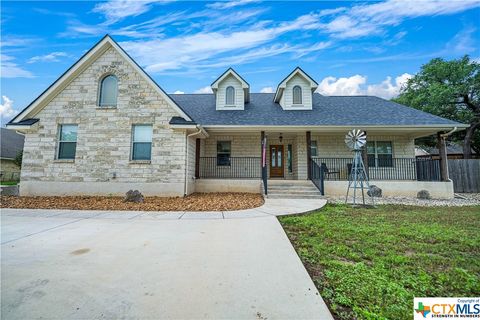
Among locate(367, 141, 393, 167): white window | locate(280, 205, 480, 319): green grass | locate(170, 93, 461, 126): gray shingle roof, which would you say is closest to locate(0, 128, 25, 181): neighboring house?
locate(170, 93, 461, 126): gray shingle roof

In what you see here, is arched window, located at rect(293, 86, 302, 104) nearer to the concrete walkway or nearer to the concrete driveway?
the concrete walkway

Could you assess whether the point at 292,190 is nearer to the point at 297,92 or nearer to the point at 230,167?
the point at 230,167

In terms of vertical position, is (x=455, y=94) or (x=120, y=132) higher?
(x=455, y=94)

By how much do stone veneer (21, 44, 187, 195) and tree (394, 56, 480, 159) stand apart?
2055 centimetres

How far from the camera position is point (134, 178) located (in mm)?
9391

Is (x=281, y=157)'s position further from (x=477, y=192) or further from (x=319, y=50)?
(x=477, y=192)

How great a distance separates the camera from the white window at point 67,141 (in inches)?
381

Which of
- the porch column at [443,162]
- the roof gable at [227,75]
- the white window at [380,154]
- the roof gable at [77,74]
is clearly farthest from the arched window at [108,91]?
the porch column at [443,162]

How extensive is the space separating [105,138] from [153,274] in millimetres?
9115

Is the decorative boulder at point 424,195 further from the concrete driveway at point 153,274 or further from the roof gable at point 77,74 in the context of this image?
the roof gable at point 77,74

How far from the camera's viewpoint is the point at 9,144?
2400cm

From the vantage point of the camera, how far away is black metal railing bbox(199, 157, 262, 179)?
12.6 meters

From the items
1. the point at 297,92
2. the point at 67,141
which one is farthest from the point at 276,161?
A: the point at 67,141

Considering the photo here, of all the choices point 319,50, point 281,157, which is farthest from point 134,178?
point 319,50
